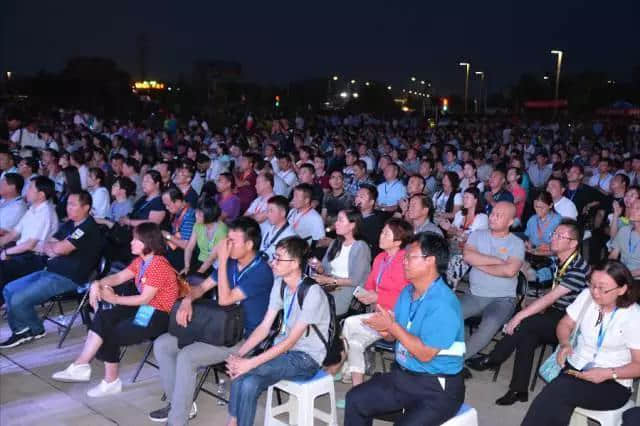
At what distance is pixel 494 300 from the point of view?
17.4 feet

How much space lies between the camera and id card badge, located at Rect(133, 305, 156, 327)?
5.01 m

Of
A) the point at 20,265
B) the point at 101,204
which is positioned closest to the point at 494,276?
the point at 20,265

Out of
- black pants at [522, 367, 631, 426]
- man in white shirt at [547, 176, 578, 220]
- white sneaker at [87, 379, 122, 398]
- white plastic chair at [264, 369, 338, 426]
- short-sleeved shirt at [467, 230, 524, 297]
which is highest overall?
man in white shirt at [547, 176, 578, 220]

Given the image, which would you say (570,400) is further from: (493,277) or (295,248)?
(295,248)

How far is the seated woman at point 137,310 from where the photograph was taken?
502 centimetres

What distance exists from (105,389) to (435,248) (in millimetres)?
2861

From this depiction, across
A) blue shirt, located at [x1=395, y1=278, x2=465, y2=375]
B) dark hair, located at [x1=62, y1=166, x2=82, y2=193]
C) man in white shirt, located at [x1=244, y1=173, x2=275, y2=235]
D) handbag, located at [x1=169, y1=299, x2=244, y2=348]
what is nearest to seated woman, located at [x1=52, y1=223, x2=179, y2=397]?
handbag, located at [x1=169, y1=299, x2=244, y2=348]

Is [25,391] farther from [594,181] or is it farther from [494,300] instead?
[594,181]

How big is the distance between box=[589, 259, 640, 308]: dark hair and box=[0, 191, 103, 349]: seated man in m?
4.40

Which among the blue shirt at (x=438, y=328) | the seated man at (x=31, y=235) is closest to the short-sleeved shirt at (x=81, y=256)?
the seated man at (x=31, y=235)

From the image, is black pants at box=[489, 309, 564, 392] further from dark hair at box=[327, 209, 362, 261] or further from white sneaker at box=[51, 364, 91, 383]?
white sneaker at box=[51, 364, 91, 383]

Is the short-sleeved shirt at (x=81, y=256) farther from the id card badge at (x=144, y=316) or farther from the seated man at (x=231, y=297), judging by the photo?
the seated man at (x=231, y=297)

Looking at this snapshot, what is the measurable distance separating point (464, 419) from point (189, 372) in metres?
1.79

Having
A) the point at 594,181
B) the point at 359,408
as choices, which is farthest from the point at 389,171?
the point at 359,408
